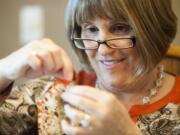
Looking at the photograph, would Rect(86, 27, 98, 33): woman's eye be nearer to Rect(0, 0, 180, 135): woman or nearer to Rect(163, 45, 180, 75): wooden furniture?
Rect(0, 0, 180, 135): woman

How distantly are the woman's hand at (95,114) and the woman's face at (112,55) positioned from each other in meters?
0.26

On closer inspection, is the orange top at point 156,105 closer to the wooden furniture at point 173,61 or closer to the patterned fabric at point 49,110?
the patterned fabric at point 49,110

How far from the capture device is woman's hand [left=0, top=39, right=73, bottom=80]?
90cm

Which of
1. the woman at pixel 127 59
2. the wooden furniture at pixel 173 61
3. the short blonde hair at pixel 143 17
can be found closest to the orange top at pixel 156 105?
the woman at pixel 127 59

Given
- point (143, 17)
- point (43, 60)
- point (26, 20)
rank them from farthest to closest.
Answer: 1. point (26, 20)
2. point (143, 17)
3. point (43, 60)

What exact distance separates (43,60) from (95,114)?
21cm

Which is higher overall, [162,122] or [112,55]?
[112,55]

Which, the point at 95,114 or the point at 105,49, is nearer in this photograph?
the point at 95,114

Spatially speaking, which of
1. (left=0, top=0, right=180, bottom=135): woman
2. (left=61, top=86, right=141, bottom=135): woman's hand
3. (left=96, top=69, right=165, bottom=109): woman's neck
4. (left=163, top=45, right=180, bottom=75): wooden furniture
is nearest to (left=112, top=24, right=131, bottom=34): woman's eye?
(left=0, top=0, right=180, bottom=135): woman

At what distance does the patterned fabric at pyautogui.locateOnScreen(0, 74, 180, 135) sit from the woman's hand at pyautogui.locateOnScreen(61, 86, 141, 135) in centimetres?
13

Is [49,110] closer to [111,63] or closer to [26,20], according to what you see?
[111,63]

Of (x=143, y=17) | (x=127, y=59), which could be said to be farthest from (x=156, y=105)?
(x=143, y=17)

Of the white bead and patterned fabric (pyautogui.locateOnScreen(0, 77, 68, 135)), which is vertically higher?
the white bead

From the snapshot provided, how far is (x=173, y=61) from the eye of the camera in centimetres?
153
